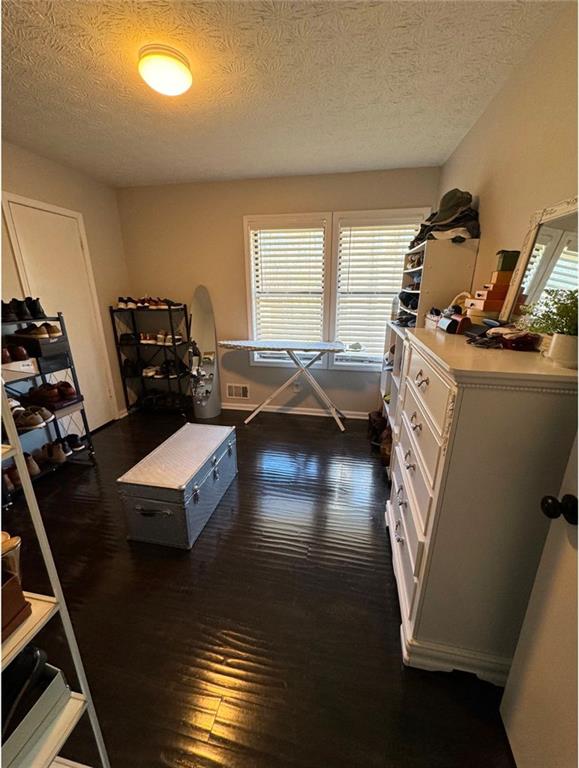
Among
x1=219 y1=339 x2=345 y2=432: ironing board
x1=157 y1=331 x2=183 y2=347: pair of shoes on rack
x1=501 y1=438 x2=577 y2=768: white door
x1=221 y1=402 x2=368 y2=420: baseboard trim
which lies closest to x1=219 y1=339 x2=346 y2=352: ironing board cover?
x1=219 y1=339 x2=345 y2=432: ironing board

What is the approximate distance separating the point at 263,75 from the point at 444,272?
5.11 ft

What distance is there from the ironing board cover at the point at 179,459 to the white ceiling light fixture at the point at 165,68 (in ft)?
6.66

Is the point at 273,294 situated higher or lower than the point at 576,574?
higher

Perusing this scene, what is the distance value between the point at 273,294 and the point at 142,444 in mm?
2159

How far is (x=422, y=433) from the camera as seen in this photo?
4.28 feet

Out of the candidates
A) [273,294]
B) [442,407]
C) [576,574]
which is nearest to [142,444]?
[273,294]

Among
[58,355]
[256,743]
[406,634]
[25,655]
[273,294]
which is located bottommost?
[256,743]

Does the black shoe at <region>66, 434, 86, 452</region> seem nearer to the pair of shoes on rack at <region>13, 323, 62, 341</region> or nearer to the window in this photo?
the pair of shoes on rack at <region>13, 323, 62, 341</region>

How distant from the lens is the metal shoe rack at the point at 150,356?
3.63m

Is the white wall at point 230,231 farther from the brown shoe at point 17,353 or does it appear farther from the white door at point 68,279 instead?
the brown shoe at point 17,353

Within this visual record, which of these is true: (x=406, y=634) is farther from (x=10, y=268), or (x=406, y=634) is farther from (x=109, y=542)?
(x=10, y=268)

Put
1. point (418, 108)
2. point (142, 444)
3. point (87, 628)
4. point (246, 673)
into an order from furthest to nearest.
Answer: point (142, 444) → point (418, 108) → point (87, 628) → point (246, 673)

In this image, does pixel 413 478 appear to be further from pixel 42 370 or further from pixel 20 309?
pixel 20 309

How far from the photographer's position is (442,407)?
1.06 meters
